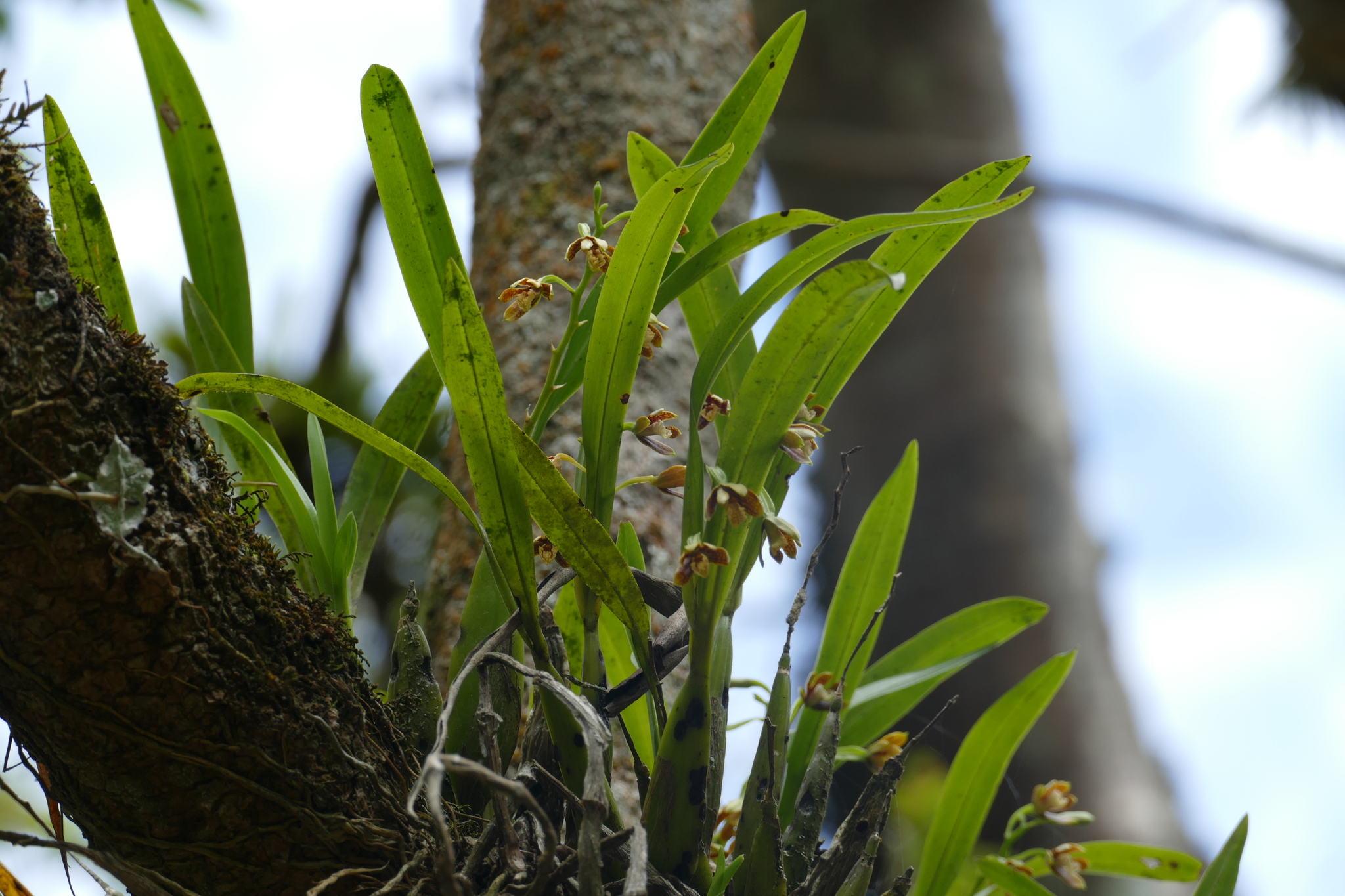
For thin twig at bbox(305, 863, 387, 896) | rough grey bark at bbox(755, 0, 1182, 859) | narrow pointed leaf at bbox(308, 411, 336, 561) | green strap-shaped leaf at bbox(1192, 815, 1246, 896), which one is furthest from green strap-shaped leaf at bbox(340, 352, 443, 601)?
rough grey bark at bbox(755, 0, 1182, 859)

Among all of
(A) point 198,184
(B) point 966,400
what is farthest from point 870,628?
(B) point 966,400

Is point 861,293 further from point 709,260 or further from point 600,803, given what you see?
point 600,803

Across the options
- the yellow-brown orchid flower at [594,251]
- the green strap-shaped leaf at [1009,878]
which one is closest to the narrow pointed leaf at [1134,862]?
the green strap-shaped leaf at [1009,878]

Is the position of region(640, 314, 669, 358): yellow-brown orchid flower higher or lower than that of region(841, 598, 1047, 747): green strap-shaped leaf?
higher

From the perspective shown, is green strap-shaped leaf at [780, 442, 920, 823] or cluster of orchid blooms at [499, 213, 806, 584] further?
green strap-shaped leaf at [780, 442, 920, 823]

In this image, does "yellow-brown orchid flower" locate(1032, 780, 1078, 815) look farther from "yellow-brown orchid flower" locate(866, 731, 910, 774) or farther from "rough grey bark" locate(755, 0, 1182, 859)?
"rough grey bark" locate(755, 0, 1182, 859)

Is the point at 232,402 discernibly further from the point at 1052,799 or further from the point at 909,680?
the point at 1052,799

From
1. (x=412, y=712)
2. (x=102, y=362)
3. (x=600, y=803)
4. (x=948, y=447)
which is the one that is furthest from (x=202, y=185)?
(x=948, y=447)
